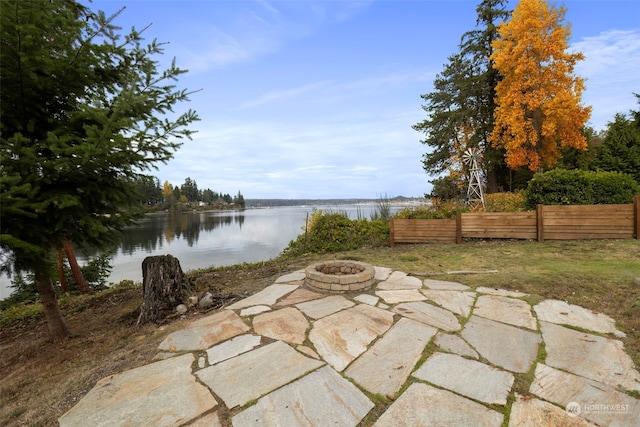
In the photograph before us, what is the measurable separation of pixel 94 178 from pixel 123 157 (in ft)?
1.40

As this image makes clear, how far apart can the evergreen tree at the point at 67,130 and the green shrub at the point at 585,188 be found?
9.11m

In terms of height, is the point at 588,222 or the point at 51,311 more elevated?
the point at 588,222

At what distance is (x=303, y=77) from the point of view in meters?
12.0

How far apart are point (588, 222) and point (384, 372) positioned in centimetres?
735

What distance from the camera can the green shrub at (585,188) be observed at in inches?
269

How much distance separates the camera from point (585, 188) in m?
6.99

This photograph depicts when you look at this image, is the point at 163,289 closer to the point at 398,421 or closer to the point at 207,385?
the point at 207,385

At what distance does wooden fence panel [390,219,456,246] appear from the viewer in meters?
7.00

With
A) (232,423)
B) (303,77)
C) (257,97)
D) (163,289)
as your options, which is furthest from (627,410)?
(257,97)

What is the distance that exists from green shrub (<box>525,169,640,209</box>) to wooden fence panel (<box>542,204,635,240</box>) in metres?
1.00

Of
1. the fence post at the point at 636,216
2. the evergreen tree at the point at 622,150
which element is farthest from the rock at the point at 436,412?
the evergreen tree at the point at 622,150

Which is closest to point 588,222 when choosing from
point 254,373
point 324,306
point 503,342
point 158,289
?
point 503,342

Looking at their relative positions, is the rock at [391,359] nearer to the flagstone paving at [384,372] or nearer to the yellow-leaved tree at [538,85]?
the flagstone paving at [384,372]

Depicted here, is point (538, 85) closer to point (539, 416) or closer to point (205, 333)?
point (539, 416)
